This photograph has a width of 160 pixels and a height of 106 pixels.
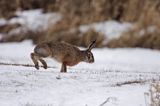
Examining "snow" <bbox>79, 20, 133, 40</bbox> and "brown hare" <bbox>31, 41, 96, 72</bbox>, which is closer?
"brown hare" <bbox>31, 41, 96, 72</bbox>

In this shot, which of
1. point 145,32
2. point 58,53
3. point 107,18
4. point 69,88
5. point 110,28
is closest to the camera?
point 69,88

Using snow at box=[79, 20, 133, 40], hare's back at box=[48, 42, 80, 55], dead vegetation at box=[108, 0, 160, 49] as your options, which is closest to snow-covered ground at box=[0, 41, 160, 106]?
hare's back at box=[48, 42, 80, 55]

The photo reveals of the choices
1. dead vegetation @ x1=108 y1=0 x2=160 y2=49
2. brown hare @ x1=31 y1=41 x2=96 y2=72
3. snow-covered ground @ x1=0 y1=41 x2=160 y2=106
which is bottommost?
snow-covered ground @ x1=0 y1=41 x2=160 y2=106

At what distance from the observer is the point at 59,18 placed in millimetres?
33875

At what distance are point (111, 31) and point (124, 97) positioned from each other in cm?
2015

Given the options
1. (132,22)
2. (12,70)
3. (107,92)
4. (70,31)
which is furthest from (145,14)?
(107,92)

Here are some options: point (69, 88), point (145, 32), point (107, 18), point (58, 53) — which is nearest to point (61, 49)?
point (58, 53)

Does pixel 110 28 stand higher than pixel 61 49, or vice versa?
pixel 110 28

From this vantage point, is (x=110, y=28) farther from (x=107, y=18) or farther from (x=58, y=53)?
(x=58, y=53)

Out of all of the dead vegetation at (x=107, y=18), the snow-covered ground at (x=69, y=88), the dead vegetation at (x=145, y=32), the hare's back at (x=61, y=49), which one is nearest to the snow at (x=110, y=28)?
the dead vegetation at (x=107, y=18)

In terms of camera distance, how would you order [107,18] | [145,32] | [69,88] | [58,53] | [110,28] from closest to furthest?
1. [69,88]
2. [58,53]
3. [145,32]
4. [110,28]
5. [107,18]

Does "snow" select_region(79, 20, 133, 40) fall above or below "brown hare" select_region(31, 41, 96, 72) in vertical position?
above

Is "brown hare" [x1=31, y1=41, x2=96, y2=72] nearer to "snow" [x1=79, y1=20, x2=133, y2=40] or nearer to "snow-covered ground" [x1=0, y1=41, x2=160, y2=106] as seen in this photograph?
"snow-covered ground" [x1=0, y1=41, x2=160, y2=106]

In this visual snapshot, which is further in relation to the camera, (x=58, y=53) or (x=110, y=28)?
(x=110, y=28)
